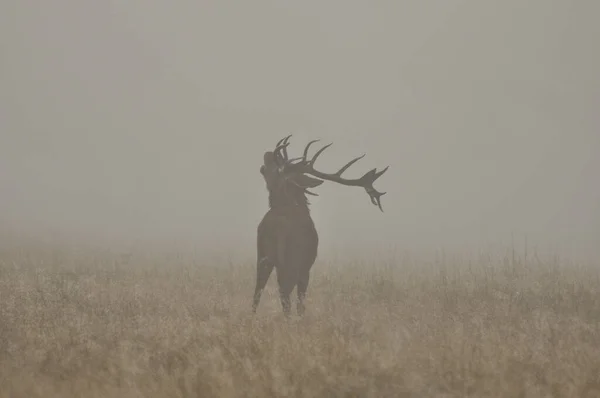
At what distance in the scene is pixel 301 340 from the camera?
532 centimetres

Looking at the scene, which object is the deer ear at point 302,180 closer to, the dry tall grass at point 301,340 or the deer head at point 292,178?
the deer head at point 292,178

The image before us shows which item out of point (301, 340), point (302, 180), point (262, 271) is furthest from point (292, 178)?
point (301, 340)

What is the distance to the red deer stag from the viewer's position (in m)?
7.29

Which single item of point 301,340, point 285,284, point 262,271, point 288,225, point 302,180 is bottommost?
point 301,340

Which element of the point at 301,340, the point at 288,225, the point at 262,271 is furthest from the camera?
the point at 262,271

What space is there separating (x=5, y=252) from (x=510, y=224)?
36.2 m

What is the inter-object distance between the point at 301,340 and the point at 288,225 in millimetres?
2174

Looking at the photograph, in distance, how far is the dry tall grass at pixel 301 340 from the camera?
14.6 ft

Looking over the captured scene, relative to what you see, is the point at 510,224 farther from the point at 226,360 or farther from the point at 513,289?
the point at 226,360

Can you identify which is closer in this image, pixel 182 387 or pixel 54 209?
pixel 182 387

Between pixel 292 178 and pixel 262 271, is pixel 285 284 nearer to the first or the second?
pixel 262 271

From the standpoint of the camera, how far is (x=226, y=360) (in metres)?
4.84

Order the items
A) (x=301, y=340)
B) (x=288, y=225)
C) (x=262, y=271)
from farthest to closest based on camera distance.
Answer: (x=262, y=271) → (x=288, y=225) → (x=301, y=340)

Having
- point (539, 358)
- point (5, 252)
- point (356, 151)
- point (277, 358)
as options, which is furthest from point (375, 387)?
point (356, 151)
